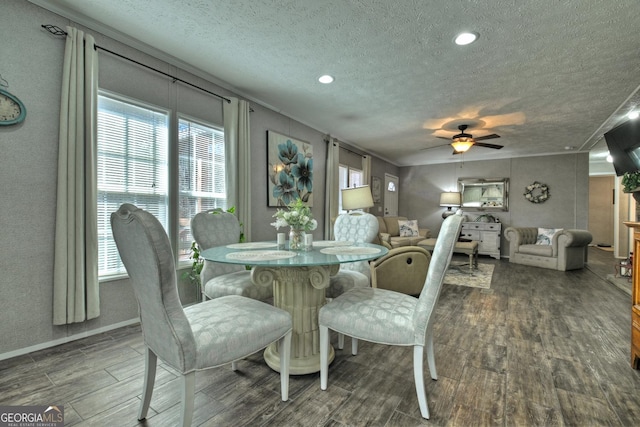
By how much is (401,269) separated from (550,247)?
13.7ft

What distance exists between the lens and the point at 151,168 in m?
2.66

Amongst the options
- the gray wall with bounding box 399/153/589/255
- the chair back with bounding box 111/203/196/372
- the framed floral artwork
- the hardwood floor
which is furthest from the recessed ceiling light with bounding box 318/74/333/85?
the gray wall with bounding box 399/153/589/255

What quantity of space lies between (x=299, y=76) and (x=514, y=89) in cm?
246

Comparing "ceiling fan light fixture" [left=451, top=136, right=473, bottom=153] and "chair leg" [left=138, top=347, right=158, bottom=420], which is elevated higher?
"ceiling fan light fixture" [left=451, top=136, right=473, bottom=153]

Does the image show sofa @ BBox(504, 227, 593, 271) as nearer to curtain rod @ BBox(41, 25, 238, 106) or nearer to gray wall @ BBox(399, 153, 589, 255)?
gray wall @ BBox(399, 153, 589, 255)

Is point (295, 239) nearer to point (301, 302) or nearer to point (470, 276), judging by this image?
point (301, 302)

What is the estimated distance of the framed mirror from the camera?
7116 mm

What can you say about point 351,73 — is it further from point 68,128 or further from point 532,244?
point 532,244

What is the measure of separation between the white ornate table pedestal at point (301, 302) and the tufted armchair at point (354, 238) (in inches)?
16.7

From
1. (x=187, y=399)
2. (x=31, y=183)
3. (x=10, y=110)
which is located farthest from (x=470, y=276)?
(x=10, y=110)

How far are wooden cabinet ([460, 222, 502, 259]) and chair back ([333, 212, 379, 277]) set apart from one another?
481cm

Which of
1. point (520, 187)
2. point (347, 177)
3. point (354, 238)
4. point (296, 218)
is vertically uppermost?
point (347, 177)

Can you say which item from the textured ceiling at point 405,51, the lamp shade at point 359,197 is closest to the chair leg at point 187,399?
the textured ceiling at point 405,51

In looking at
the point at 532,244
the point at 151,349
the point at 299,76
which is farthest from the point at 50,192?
the point at 532,244
